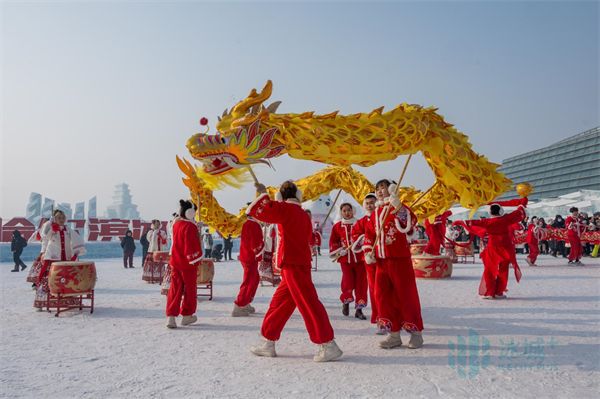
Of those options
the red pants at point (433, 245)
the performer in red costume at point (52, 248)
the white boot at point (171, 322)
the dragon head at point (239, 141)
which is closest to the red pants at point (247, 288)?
the white boot at point (171, 322)

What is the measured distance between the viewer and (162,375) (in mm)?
3459

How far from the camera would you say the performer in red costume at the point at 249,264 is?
19.6 feet

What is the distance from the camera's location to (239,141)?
485 centimetres

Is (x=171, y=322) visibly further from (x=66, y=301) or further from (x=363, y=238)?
(x=363, y=238)

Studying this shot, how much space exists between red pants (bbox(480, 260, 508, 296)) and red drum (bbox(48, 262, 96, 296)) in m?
5.96

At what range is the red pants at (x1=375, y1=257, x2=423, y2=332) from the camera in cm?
424

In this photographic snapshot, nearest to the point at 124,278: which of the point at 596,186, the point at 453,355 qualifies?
the point at 453,355

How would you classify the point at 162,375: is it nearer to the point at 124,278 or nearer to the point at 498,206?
the point at 498,206

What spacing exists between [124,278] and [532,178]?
61948 millimetres

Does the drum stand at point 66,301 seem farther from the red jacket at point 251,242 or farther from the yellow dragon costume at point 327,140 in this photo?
the yellow dragon costume at point 327,140

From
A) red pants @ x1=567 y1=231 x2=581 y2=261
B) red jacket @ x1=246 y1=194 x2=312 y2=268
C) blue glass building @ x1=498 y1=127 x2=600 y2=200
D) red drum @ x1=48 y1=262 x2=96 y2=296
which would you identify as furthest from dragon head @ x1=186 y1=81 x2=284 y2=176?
blue glass building @ x1=498 y1=127 x2=600 y2=200

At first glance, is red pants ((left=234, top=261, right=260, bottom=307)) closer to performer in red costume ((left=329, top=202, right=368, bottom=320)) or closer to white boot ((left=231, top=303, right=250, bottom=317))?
white boot ((left=231, top=303, right=250, bottom=317))

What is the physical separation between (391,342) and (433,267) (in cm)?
611

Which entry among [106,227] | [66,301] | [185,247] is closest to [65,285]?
[66,301]
